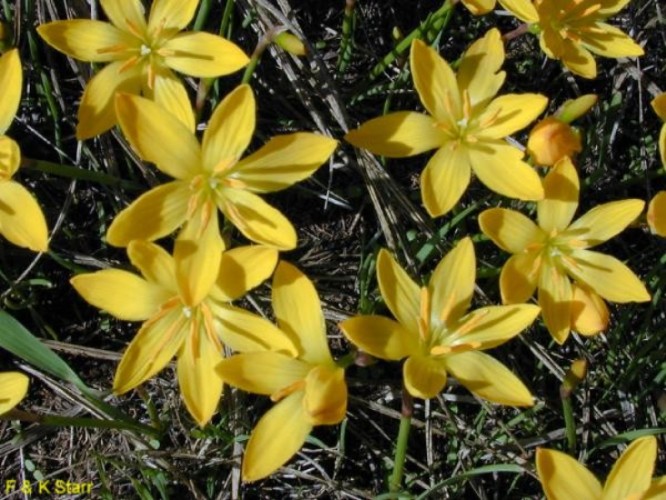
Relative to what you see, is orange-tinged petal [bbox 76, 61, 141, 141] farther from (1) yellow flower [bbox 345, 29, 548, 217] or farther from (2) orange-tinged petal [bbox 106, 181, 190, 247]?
(1) yellow flower [bbox 345, 29, 548, 217]

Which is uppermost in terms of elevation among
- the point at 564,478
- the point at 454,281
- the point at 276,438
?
the point at 454,281

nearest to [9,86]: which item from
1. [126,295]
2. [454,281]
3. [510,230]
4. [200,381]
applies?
[126,295]

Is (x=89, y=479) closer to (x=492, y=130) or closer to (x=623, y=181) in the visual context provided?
(x=492, y=130)

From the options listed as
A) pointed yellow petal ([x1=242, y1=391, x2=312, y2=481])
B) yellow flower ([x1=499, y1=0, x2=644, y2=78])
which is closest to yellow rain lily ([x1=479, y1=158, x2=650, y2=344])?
yellow flower ([x1=499, y1=0, x2=644, y2=78])

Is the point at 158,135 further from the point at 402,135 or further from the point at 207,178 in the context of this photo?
the point at 402,135

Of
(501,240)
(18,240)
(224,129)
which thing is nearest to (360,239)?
(501,240)

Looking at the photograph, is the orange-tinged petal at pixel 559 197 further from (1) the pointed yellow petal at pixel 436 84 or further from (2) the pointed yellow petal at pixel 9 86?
(2) the pointed yellow petal at pixel 9 86

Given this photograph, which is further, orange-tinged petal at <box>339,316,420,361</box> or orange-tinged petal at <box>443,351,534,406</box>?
orange-tinged petal at <box>443,351,534,406</box>
